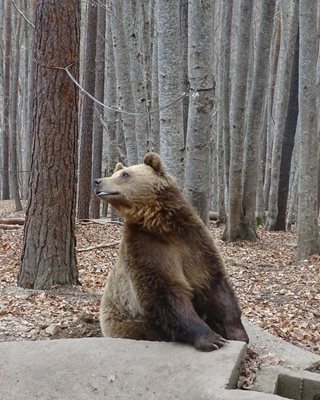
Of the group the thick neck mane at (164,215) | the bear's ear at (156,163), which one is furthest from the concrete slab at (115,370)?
the bear's ear at (156,163)

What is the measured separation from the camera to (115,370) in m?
4.19

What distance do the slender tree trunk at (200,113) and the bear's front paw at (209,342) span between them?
129 inches

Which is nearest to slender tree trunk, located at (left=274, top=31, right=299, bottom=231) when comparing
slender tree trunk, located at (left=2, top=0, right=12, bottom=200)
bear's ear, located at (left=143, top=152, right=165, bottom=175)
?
slender tree trunk, located at (left=2, top=0, right=12, bottom=200)

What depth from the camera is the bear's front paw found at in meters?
4.05

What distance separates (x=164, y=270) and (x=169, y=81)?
379 centimetres

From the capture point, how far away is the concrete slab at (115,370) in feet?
12.7

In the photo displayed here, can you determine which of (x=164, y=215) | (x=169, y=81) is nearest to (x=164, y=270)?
(x=164, y=215)

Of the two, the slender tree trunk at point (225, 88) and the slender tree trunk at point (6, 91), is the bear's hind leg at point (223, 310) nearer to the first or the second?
the slender tree trunk at point (225, 88)

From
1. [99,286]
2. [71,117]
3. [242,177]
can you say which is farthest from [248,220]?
[71,117]

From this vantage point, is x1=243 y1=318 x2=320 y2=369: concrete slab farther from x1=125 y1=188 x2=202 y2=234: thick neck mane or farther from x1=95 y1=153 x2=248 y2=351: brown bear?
x1=125 y1=188 x2=202 y2=234: thick neck mane

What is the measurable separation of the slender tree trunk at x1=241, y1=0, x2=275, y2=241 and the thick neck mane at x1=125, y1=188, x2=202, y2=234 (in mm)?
8454

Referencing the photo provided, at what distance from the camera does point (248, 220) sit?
12805 mm

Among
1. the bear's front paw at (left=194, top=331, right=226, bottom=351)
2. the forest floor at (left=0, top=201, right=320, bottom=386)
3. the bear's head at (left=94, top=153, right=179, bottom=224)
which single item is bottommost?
the forest floor at (left=0, top=201, right=320, bottom=386)

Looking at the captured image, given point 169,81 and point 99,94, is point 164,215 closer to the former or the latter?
point 169,81
